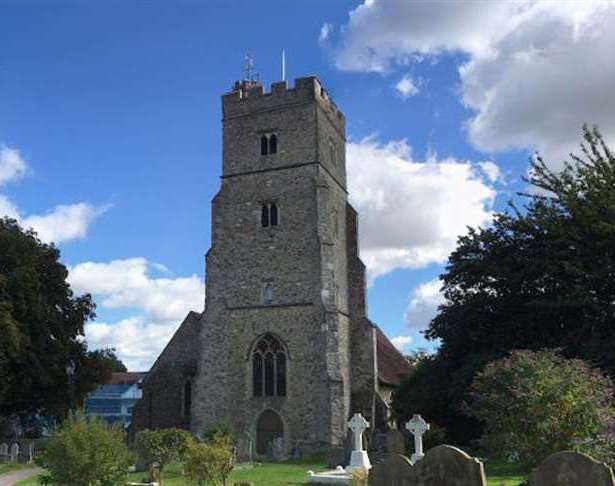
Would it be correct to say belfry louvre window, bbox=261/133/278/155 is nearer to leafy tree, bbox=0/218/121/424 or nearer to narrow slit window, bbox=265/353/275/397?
narrow slit window, bbox=265/353/275/397

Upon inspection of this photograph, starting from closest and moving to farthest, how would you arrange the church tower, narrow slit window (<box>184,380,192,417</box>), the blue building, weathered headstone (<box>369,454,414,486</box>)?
1. weathered headstone (<box>369,454,414,486</box>)
2. the church tower
3. narrow slit window (<box>184,380,192,417</box>)
4. the blue building

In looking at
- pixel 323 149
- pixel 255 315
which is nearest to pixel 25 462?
pixel 255 315

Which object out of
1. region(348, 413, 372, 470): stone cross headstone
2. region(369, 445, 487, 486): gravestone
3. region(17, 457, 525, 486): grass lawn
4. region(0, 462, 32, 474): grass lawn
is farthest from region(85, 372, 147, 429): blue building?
region(369, 445, 487, 486): gravestone

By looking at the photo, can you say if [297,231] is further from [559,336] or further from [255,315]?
[559,336]

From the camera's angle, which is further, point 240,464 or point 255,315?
point 255,315

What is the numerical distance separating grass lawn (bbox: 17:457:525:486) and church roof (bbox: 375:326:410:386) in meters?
11.9

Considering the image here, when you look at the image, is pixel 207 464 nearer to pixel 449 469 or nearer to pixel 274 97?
pixel 449 469

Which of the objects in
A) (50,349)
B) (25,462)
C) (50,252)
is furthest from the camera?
(50,252)

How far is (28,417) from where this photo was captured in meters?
35.0

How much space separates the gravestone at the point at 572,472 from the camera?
29.5ft

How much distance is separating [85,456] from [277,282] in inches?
697

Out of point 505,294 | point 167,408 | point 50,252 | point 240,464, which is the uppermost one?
point 50,252

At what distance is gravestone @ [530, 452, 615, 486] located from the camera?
8977mm

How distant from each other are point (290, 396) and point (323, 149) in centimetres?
1165
